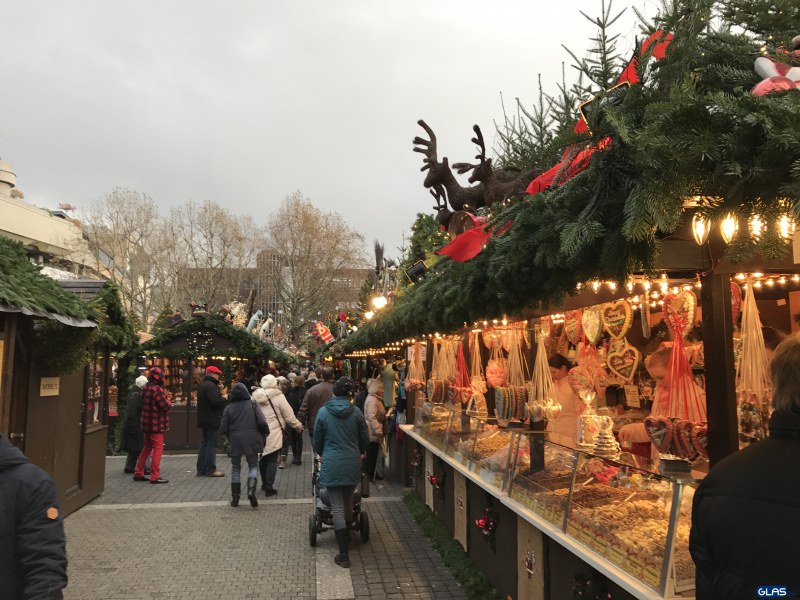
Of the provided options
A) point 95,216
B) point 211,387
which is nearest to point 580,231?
point 211,387

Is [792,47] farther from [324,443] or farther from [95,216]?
[95,216]

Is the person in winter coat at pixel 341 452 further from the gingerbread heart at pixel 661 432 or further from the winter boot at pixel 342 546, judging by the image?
the gingerbread heart at pixel 661 432

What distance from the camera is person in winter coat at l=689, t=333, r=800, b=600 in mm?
1825

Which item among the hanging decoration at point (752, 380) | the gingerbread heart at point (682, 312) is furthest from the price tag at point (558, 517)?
the gingerbread heart at point (682, 312)

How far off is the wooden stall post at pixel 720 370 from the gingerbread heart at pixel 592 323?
195 cm

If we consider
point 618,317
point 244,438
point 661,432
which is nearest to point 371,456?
point 244,438

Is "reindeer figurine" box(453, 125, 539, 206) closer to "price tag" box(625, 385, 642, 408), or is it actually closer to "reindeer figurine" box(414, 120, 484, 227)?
"reindeer figurine" box(414, 120, 484, 227)

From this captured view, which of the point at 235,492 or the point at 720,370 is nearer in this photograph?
the point at 720,370

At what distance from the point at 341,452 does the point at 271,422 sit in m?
3.48

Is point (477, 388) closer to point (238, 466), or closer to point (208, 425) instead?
point (238, 466)

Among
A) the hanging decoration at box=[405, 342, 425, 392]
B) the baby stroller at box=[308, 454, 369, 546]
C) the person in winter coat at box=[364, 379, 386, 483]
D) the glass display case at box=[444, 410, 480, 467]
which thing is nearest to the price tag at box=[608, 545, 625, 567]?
the glass display case at box=[444, 410, 480, 467]

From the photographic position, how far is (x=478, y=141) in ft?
22.0

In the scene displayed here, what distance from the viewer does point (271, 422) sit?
31.9 ft

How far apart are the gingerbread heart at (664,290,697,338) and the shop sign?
7.17 m
